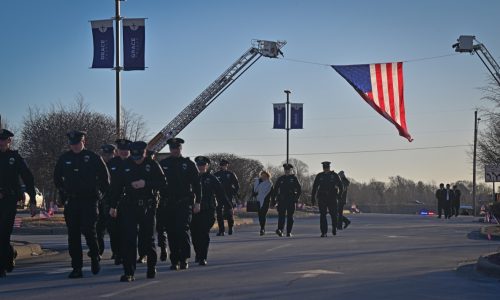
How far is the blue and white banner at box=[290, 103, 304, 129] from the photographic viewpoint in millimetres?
47594

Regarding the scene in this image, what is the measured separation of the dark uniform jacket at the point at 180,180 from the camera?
1274 cm

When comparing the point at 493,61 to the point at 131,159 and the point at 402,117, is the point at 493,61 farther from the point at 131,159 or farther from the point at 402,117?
the point at 131,159

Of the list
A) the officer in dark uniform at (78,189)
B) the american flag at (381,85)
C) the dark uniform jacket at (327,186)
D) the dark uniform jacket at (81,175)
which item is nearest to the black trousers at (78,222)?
the officer in dark uniform at (78,189)

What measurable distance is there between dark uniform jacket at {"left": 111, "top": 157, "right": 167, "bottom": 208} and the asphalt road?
1.13 m

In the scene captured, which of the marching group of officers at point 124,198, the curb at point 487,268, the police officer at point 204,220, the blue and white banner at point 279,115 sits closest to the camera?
the marching group of officers at point 124,198

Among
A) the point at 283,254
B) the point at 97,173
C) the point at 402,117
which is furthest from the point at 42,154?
the point at 97,173

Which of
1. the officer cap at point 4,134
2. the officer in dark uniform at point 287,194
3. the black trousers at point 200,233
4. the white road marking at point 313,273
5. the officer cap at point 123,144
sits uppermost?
the officer cap at point 4,134

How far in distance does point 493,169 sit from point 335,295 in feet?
90.6

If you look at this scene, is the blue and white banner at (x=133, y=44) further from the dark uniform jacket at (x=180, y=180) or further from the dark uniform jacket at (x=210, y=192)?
the dark uniform jacket at (x=180, y=180)

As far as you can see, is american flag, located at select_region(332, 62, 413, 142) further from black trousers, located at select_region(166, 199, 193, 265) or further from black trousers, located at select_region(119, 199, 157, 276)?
black trousers, located at select_region(119, 199, 157, 276)

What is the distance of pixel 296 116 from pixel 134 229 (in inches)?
1437

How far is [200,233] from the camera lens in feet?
45.0

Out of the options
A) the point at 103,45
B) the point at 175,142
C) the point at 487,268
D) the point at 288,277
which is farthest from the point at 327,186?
the point at 288,277

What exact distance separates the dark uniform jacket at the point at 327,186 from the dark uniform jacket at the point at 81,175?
34.9 ft
